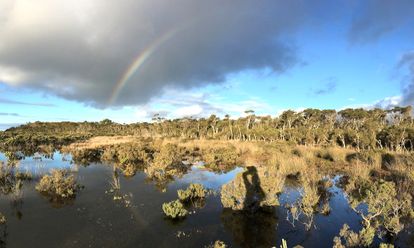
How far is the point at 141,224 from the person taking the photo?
10.7 m

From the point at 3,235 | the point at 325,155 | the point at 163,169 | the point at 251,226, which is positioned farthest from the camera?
the point at 325,155

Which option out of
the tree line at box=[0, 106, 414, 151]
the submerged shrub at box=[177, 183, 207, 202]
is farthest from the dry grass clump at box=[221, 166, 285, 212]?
the tree line at box=[0, 106, 414, 151]

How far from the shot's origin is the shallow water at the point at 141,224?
371 inches

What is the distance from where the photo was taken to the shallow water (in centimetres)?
942

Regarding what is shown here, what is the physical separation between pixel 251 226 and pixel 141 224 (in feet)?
12.0

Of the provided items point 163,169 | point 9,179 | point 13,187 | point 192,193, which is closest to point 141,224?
point 192,193

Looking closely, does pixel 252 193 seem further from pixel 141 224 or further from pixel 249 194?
pixel 141 224

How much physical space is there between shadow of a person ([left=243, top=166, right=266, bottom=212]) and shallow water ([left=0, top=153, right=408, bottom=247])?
51 centimetres

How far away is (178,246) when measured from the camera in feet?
30.0

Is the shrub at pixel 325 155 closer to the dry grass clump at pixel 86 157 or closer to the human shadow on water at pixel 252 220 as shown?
the human shadow on water at pixel 252 220

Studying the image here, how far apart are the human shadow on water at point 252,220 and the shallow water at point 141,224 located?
0.03 m

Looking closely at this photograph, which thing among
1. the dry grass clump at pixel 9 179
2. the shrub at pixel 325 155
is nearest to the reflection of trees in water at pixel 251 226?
the dry grass clump at pixel 9 179

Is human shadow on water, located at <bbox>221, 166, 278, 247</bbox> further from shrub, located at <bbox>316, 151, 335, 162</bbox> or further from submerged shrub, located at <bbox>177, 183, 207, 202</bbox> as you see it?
shrub, located at <bbox>316, 151, 335, 162</bbox>

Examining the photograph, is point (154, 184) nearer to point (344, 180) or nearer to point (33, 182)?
point (33, 182)
